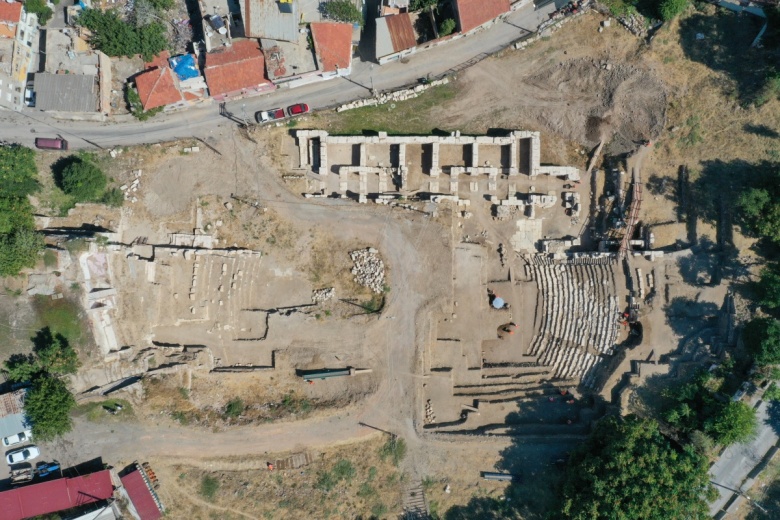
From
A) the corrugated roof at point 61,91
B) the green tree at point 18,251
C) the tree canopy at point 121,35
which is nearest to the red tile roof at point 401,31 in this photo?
the tree canopy at point 121,35

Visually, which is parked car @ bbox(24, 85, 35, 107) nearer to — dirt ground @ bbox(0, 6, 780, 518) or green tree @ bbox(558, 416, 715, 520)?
dirt ground @ bbox(0, 6, 780, 518)

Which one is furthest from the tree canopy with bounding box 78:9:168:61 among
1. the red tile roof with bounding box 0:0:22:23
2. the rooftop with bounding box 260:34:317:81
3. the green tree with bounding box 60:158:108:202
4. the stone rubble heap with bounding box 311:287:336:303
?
the stone rubble heap with bounding box 311:287:336:303

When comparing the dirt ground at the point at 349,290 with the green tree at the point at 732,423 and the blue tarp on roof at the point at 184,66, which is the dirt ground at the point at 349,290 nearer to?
the blue tarp on roof at the point at 184,66

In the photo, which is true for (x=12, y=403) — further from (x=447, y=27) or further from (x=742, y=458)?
(x=742, y=458)

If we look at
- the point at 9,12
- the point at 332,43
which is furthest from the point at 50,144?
the point at 332,43

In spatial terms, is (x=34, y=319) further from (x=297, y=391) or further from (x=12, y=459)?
(x=297, y=391)

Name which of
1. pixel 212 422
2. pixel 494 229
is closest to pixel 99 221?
pixel 212 422
